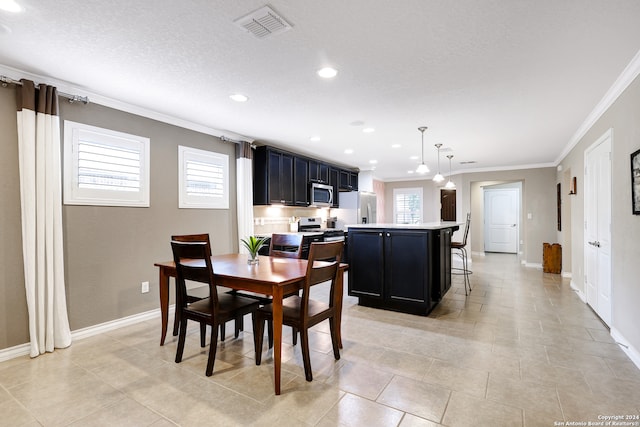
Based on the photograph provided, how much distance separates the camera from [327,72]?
8.34ft

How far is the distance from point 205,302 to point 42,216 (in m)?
1.62

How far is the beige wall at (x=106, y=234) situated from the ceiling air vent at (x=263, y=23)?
2.17 m

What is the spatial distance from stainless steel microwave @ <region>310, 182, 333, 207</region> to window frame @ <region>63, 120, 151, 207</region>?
3.02m

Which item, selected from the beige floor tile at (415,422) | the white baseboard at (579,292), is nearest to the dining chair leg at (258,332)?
the beige floor tile at (415,422)

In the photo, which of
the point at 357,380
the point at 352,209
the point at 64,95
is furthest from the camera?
the point at 352,209

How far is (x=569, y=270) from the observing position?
5.65 metres

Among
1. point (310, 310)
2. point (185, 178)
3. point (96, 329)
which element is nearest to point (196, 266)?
point (310, 310)

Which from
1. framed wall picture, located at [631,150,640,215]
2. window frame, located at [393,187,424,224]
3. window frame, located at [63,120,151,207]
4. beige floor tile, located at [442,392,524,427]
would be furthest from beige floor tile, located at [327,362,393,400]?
window frame, located at [393,187,424,224]

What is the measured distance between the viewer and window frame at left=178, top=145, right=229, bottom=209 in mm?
3908

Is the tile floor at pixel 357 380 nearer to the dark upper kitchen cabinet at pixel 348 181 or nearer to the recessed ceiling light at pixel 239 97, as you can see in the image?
the recessed ceiling light at pixel 239 97

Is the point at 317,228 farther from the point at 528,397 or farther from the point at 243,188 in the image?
the point at 528,397

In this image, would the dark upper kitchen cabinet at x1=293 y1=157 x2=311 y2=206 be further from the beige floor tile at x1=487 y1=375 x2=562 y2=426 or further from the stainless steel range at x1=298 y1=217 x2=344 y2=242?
the beige floor tile at x1=487 y1=375 x2=562 y2=426

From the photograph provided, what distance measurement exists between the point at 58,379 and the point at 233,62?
2662 mm

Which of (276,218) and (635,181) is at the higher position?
(635,181)
